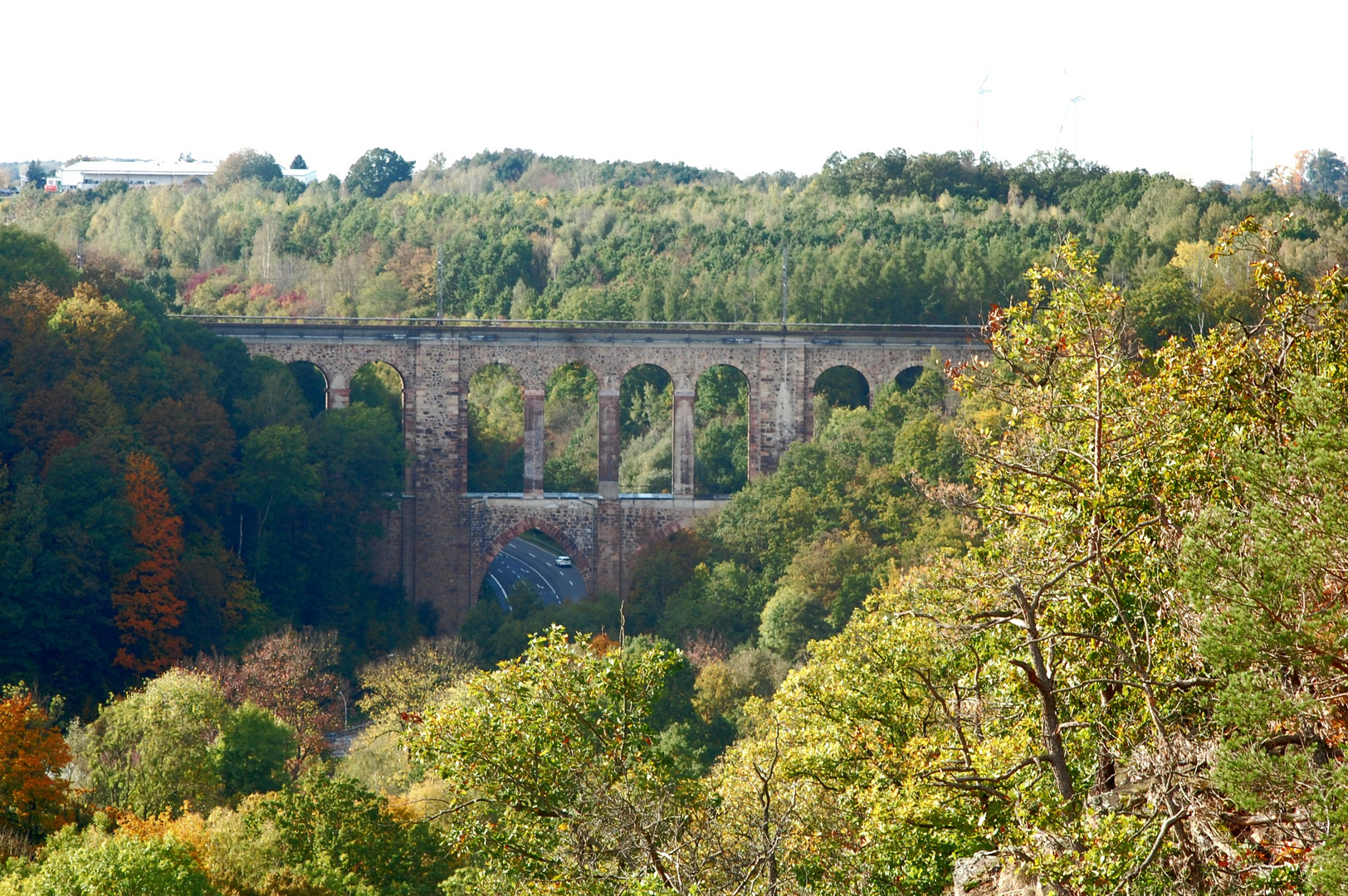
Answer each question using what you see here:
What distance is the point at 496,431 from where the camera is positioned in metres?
53.7

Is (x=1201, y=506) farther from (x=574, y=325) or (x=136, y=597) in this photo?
(x=574, y=325)

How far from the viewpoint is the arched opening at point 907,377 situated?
1697 inches

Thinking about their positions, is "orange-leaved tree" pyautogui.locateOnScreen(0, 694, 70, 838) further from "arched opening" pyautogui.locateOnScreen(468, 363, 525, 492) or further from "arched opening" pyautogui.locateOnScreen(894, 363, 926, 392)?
"arched opening" pyautogui.locateOnScreen(894, 363, 926, 392)

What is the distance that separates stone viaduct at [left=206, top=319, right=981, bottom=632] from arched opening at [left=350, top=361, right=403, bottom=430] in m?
2.63

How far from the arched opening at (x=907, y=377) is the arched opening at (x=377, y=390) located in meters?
13.6

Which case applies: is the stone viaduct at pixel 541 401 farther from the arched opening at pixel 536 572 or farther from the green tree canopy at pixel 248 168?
the green tree canopy at pixel 248 168

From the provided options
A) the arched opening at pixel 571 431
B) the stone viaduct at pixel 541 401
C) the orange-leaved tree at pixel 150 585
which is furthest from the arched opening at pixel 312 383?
the orange-leaved tree at pixel 150 585

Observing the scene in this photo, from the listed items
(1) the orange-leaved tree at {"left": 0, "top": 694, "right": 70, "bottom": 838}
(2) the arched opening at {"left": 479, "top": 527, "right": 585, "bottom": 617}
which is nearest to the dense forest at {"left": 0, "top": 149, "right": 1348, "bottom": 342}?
(2) the arched opening at {"left": 479, "top": 527, "right": 585, "bottom": 617}

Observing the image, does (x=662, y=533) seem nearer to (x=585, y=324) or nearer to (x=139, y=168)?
(x=585, y=324)

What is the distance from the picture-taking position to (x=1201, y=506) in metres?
9.99

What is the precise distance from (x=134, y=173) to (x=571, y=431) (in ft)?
173

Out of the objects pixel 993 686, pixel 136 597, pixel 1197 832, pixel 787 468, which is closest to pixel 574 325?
pixel 787 468

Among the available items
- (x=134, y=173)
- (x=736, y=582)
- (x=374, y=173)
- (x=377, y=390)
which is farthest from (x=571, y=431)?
(x=134, y=173)

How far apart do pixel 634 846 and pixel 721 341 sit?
32.3 m
